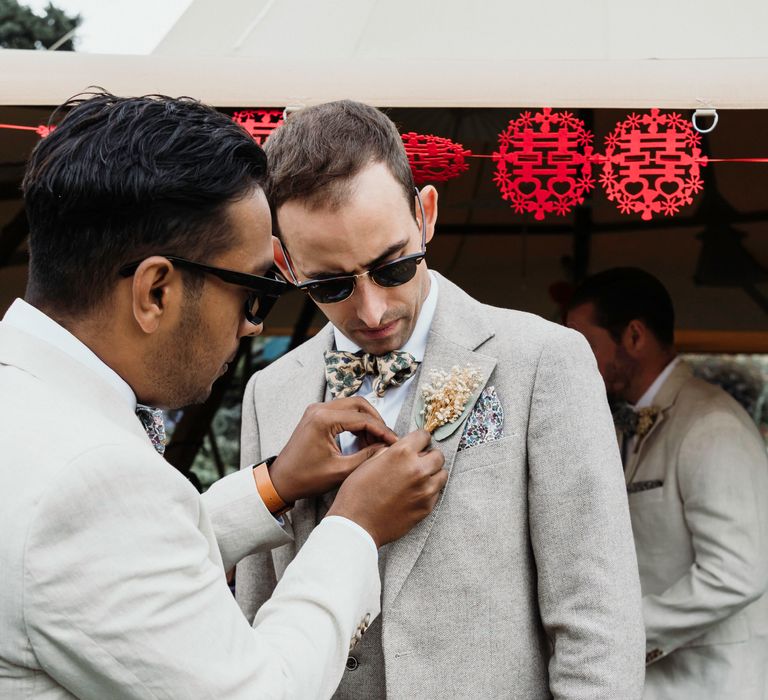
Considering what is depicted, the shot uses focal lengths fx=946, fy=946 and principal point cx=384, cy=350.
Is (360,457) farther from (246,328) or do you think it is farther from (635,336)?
(635,336)

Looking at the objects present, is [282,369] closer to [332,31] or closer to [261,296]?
[261,296]

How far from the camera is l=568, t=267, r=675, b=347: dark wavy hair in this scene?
350 cm

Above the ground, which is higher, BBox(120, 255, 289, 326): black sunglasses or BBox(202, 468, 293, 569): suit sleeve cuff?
BBox(120, 255, 289, 326): black sunglasses

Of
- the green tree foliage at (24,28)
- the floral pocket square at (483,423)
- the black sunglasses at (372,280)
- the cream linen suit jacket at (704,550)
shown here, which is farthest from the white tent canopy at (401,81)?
the green tree foliage at (24,28)

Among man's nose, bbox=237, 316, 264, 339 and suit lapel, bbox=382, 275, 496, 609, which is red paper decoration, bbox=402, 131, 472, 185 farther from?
man's nose, bbox=237, 316, 264, 339

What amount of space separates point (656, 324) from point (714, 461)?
695mm

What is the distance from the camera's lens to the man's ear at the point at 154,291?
125 centimetres

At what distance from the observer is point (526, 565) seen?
1677 millimetres

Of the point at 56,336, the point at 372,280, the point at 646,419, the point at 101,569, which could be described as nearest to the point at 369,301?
the point at 372,280

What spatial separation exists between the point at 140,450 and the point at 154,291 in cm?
25

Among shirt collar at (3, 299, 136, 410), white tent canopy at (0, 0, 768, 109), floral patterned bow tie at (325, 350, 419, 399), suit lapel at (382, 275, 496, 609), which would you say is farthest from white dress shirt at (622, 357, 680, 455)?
shirt collar at (3, 299, 136, 410)

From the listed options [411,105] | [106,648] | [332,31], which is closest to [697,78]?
[411,105]

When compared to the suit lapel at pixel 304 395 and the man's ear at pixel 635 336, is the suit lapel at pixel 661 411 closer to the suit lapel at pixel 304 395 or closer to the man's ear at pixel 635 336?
the man's ear at pixel 635 336

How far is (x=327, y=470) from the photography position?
166 centimetres
